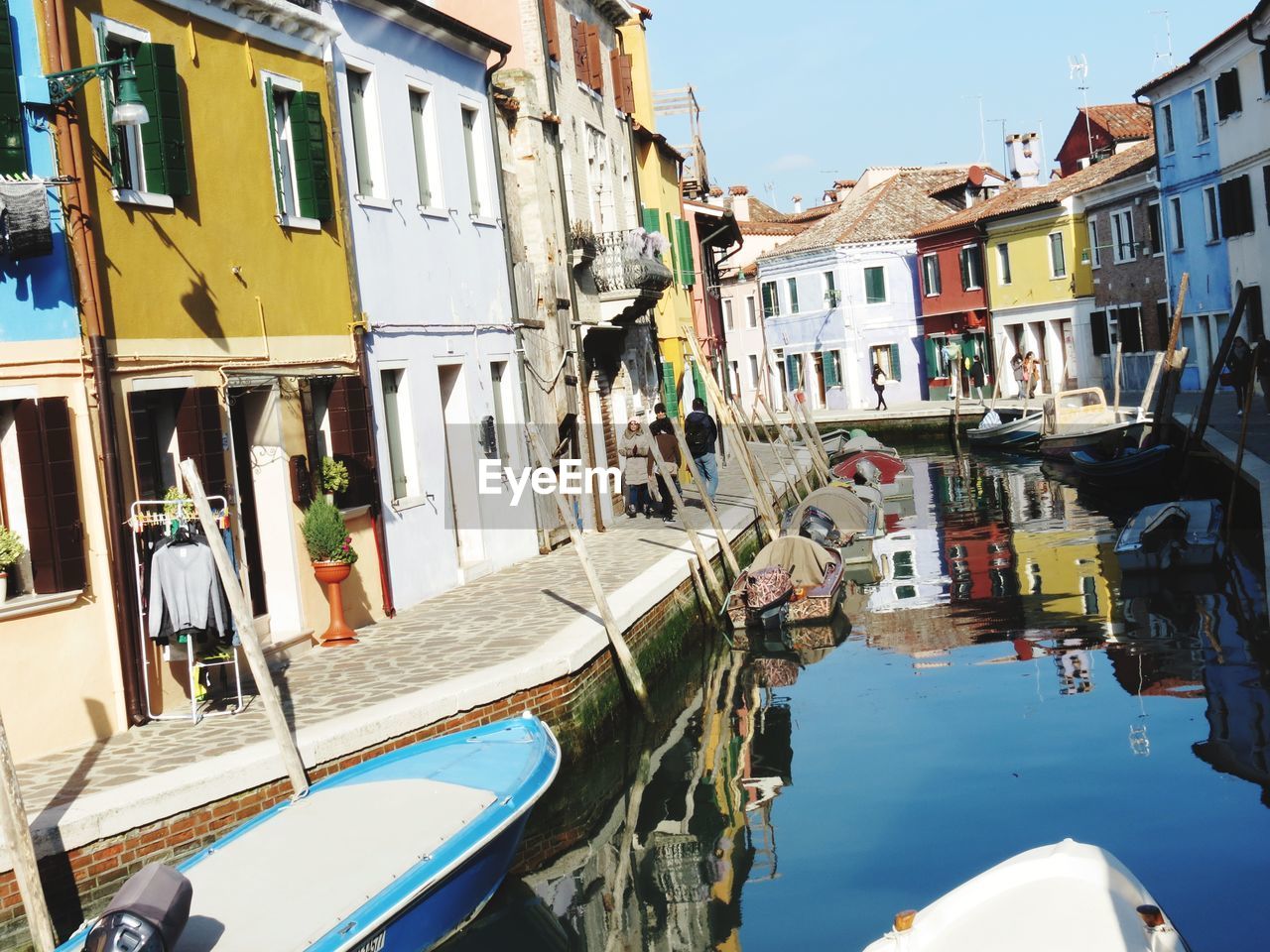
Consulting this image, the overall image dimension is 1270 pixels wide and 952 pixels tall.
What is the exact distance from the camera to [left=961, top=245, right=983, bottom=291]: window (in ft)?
166

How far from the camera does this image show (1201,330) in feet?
126

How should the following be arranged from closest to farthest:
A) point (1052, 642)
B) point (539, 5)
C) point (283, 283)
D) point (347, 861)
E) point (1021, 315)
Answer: point (347, 861)
point (283, 283)
point (1052, 642)
point (539, 5)
point (1021, 315)

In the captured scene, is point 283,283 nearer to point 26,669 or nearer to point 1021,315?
point 26,669

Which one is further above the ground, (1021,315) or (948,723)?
(1021,315)

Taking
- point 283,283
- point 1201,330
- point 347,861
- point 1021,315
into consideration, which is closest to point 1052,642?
point 283,283

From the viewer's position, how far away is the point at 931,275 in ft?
174

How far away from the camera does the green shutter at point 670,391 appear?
31719mm

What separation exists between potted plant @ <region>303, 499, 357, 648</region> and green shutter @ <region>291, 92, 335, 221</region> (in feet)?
9.49

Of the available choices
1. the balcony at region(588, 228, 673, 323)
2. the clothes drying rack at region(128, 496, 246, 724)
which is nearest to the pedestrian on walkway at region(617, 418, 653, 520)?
the balcony at region(588, 228, 673, 323)

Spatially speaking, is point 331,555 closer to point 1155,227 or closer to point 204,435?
point 204,435

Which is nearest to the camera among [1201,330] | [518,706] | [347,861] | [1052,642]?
[347,861]

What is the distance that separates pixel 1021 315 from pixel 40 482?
41.8 m

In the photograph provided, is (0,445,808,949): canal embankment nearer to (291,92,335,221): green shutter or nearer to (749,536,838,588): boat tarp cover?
(749,536,838,588): boat tarp cover

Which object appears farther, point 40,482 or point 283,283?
point 283,283
